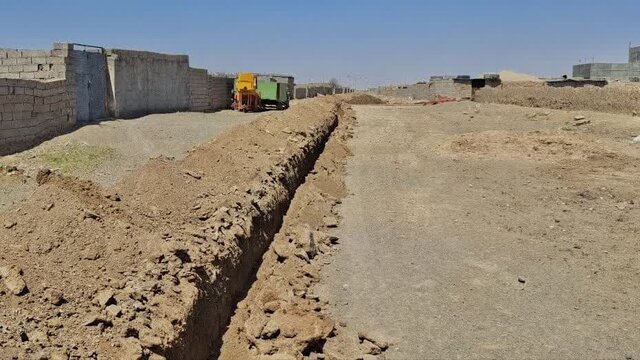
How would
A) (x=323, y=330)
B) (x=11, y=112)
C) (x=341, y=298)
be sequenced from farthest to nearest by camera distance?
(x=11, y=112) < (x=341, y=298) < (x=323, y=330)

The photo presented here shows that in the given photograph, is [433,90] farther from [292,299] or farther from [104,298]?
[104,298]

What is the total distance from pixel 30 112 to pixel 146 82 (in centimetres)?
927

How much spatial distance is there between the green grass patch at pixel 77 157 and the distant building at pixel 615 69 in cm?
2371

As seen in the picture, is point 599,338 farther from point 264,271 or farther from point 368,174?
point 368,174

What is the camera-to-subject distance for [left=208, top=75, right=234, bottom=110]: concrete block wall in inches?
1117

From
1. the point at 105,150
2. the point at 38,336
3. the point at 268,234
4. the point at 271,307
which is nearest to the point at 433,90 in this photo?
the point at 105,150

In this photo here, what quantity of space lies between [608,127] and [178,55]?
16.7 m

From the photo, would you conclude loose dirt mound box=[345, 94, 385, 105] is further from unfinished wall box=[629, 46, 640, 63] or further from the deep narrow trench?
the deep narrow trench

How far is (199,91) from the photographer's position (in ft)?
88.1

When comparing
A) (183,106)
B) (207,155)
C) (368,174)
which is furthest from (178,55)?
(207,155)

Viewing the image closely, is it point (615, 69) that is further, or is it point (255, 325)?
point (615, 69)

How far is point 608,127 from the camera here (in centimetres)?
2127

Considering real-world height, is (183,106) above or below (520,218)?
above

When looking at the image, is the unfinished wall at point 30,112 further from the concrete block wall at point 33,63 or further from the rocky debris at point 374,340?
the rocky debris at point 374,340
